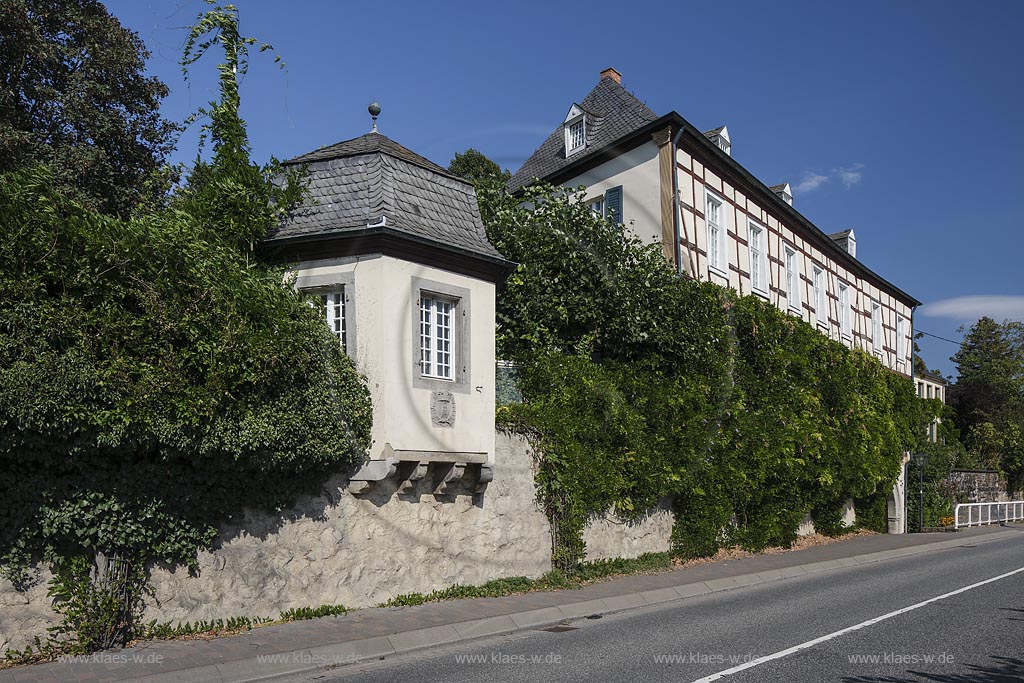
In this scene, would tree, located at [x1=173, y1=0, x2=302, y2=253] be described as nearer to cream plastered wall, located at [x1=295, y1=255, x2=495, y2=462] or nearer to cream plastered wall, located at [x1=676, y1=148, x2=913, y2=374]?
cream plastered wall, located at [x1=295, y1=255, x2=495, y2=462]

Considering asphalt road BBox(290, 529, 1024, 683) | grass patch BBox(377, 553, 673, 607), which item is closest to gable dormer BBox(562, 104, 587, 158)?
grass patch BBox(377, 553, 673, 607)

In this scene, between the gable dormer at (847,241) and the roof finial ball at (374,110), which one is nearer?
the roof finial ball at (374,110)

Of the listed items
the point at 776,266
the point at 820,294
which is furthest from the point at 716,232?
the point at 820,294

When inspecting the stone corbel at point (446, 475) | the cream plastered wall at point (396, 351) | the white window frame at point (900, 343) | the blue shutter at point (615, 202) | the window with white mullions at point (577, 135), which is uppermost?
the window with white mullions at point (577, 135)

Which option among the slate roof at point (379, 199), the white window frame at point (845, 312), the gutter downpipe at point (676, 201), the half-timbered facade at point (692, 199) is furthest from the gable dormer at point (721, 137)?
the slate roof at point (379, 199)

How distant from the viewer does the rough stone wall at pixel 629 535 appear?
53.9 feet

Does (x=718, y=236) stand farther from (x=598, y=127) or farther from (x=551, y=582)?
(x=551, y=582)

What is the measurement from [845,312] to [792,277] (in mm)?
5772

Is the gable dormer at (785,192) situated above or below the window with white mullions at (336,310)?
above

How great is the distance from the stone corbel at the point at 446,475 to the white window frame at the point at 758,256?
15.8 m

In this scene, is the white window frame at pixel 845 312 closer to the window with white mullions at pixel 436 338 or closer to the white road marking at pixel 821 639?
the white road marking at pixel 821 639

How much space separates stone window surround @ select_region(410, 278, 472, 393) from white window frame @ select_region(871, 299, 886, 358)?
27895mm

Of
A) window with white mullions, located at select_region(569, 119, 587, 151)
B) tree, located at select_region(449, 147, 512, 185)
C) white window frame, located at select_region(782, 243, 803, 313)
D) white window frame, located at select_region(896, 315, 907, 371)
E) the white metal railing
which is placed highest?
tree, located at select_region(449, 147, 512, 185)

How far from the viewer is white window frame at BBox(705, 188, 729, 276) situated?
2431 centimetres
